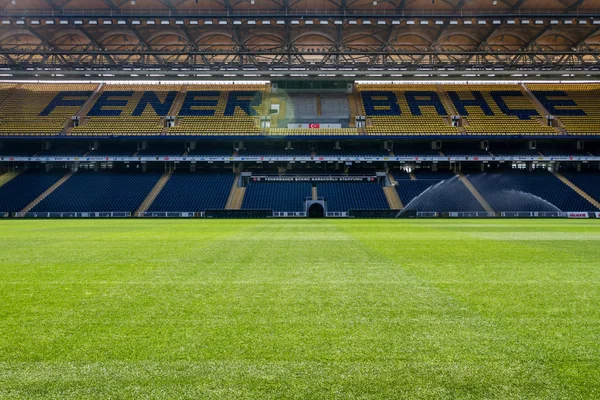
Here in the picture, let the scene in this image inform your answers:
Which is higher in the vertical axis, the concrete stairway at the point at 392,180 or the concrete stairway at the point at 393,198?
the concrete stairway at the point at 392,180

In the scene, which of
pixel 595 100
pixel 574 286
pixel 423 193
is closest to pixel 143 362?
pixel 574 286

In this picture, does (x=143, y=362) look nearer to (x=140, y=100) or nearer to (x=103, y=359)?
(x=103, y=359)

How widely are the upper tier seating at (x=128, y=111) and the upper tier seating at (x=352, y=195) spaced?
1884 cm

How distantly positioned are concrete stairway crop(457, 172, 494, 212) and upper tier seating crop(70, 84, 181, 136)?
31.2 meters

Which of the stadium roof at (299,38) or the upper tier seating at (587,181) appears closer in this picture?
the stadium roof at (299,38)

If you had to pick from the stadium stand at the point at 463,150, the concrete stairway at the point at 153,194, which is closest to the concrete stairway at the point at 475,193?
the stadium stand at the point at 463,150

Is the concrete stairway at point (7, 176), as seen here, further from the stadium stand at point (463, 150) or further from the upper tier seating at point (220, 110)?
the stadium stand at point (463, 150)

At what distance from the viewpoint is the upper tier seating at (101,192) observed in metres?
36.2

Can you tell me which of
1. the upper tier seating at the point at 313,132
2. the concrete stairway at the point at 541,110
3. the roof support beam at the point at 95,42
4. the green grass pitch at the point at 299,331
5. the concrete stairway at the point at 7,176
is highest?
the roof support beam at the point at 95,42

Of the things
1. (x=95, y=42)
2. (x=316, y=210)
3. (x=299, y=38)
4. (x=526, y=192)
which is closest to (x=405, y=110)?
(x=526, y=192)

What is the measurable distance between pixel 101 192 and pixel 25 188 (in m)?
7.28

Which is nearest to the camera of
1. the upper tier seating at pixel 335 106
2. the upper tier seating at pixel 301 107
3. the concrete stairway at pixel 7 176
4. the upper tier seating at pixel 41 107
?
the concrete stairway at pixel 7 176

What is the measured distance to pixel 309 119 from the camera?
1810 inches

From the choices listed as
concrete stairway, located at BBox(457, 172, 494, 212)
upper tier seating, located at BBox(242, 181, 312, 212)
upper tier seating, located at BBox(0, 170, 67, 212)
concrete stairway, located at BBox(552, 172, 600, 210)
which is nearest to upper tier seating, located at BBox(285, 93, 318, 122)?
upper tier seating, located at BBox(242, 181, 312, 212)
